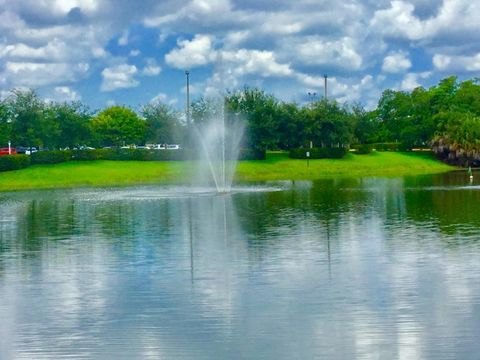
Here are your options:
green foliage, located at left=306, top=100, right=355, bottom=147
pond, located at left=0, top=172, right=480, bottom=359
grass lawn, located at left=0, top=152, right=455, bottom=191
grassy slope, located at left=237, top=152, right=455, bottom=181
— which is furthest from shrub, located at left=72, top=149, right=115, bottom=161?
pond, located at left=0, top=172, right=480, bottom=359

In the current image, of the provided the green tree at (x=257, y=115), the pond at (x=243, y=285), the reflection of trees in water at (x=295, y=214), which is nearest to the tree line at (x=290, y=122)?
the green tree at (x=257, y=115)

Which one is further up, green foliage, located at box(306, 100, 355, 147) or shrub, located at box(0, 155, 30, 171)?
green foliage, located at box(306, 100, 355, 147)

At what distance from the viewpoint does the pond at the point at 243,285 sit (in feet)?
45.8

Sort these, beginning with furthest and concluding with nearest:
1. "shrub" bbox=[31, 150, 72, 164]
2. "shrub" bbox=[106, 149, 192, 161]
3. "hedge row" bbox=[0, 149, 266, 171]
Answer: "shrub" bbox=[106, 149, 192, 161] < "shrub" bbox=[31, 150, 72, 164] < "hedge row" bbox=[0, 149, 266, 171]

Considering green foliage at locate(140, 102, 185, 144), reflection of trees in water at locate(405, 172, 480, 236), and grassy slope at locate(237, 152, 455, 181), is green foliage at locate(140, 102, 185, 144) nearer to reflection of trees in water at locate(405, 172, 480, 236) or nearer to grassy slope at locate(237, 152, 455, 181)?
grassy slope at locate(237, 152, 455, 181)

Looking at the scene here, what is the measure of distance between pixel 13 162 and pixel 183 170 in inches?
637

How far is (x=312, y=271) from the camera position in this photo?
20.7 meters

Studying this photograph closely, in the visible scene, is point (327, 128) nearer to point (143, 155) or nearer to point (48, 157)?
point (143, 155)

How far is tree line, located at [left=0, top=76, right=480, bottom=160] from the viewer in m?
84.4

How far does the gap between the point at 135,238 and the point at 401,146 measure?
3541 inches

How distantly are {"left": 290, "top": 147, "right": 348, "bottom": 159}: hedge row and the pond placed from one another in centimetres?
5439

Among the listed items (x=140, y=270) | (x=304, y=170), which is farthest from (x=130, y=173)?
(x=140, y=270)

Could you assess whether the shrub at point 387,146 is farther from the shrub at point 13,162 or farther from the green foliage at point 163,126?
the shrub at point 13,162

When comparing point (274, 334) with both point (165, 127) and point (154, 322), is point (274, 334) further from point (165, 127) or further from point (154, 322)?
point (165, 127)
